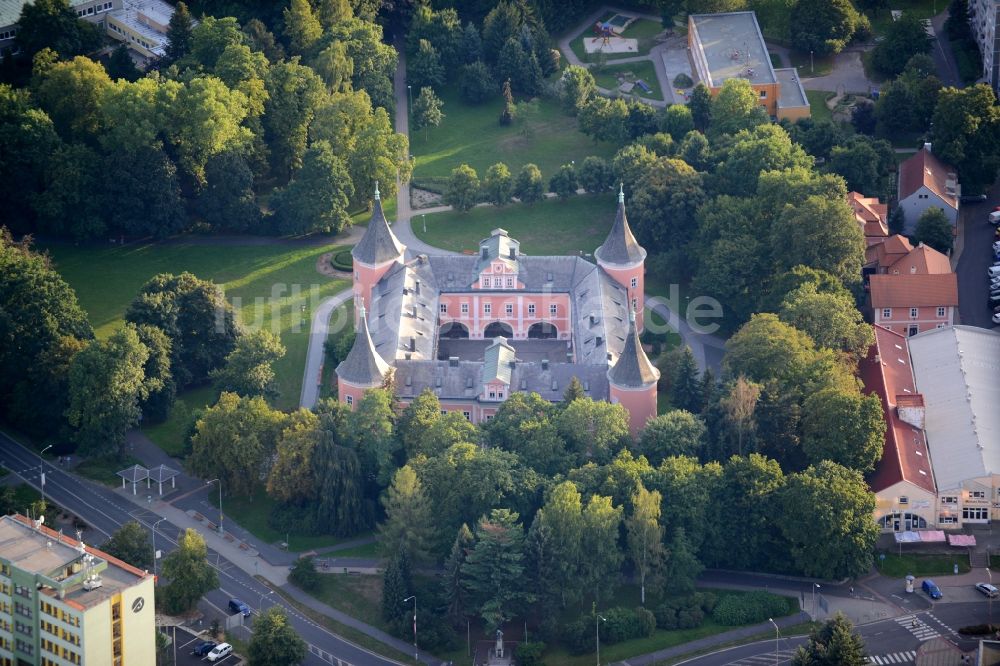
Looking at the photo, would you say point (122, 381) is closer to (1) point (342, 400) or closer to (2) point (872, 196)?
(1) point (342, 400)

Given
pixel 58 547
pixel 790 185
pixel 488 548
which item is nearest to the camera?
pixel 58 547

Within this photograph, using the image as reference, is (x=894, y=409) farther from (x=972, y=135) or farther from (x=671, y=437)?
(x=972, y=135)

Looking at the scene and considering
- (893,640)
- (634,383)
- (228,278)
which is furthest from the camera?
(228,278)

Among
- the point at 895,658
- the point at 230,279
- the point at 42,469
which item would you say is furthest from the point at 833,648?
the point at 230,279

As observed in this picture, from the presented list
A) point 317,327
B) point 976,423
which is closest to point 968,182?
point 976,423

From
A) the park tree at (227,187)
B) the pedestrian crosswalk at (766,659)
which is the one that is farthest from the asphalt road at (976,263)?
the park tree at (227,187)
